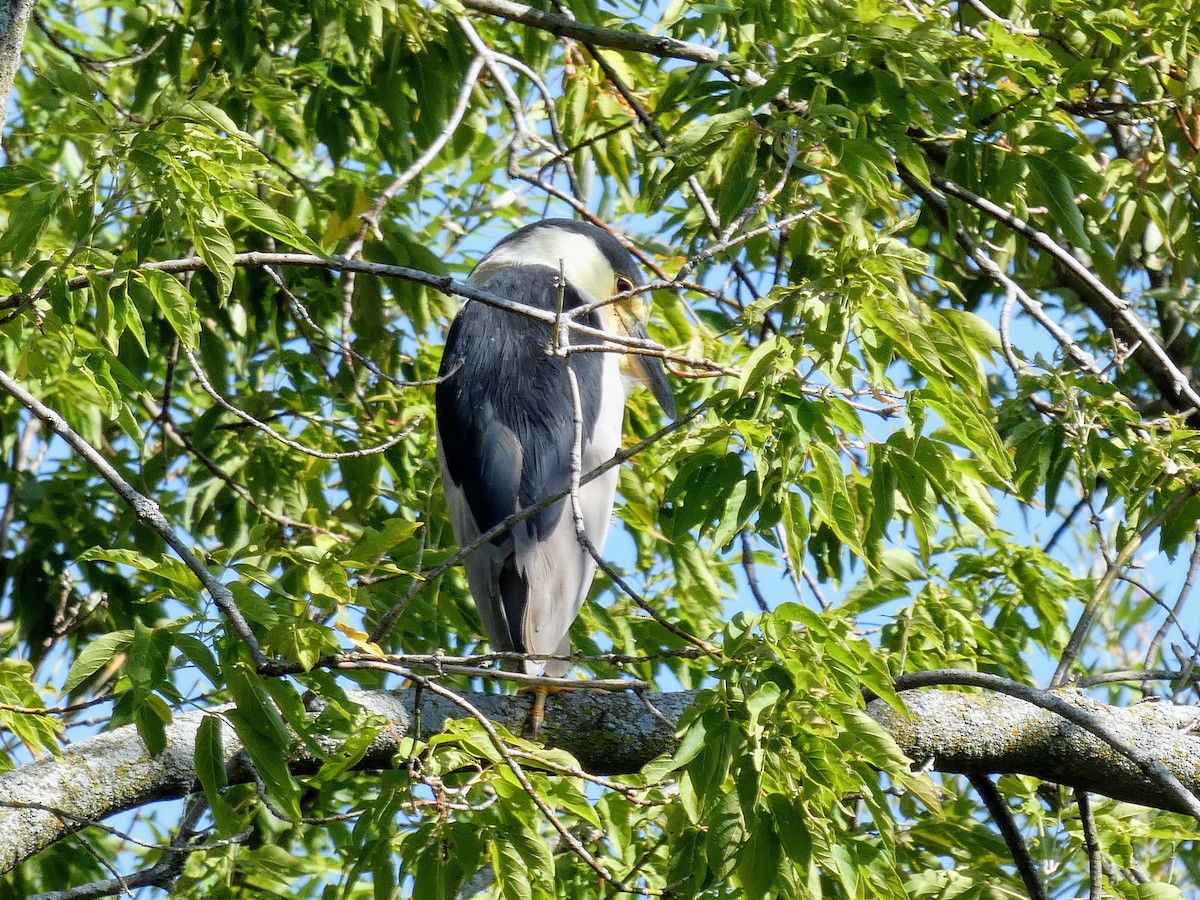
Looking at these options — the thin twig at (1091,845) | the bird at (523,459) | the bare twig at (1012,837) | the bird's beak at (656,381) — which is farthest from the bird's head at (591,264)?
the thin twig at (1091,845)

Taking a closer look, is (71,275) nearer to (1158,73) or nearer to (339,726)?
(339,726)

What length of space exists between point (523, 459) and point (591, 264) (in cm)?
87

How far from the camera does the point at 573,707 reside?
84.1 inches

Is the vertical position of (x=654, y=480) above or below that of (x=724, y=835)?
above

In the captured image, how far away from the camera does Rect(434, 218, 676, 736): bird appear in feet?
9.21

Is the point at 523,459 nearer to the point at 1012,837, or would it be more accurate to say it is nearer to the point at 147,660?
the point at 1012,837

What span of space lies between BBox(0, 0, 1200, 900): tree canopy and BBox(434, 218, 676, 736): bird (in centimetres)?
11

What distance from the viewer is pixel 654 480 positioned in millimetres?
3162

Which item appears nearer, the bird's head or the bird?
the bird

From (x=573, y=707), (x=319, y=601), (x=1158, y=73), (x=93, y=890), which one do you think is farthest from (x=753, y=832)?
(x=1158, y=73)

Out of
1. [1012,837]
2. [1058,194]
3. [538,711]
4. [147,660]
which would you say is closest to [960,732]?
[1012,837]

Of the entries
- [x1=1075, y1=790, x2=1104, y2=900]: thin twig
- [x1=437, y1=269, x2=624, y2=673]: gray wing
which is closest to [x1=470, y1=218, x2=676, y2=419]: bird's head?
[x1=437, y1=269, x2=624, y2=673]: gray wing

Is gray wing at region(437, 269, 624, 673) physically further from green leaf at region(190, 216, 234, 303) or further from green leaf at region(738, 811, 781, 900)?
green leaf at region(738, 811, 781, 900)

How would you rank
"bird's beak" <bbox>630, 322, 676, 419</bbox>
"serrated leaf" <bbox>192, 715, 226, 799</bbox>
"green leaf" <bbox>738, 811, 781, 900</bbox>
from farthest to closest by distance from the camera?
Answer: "bird's beak" <bbox>630, 322, 676, 419</bbox>
"serrated leaf" <bbox>192, 715, 226, 799</bbox>
"green leaf" <bbox>738, 811, 781, 900</bbox>
